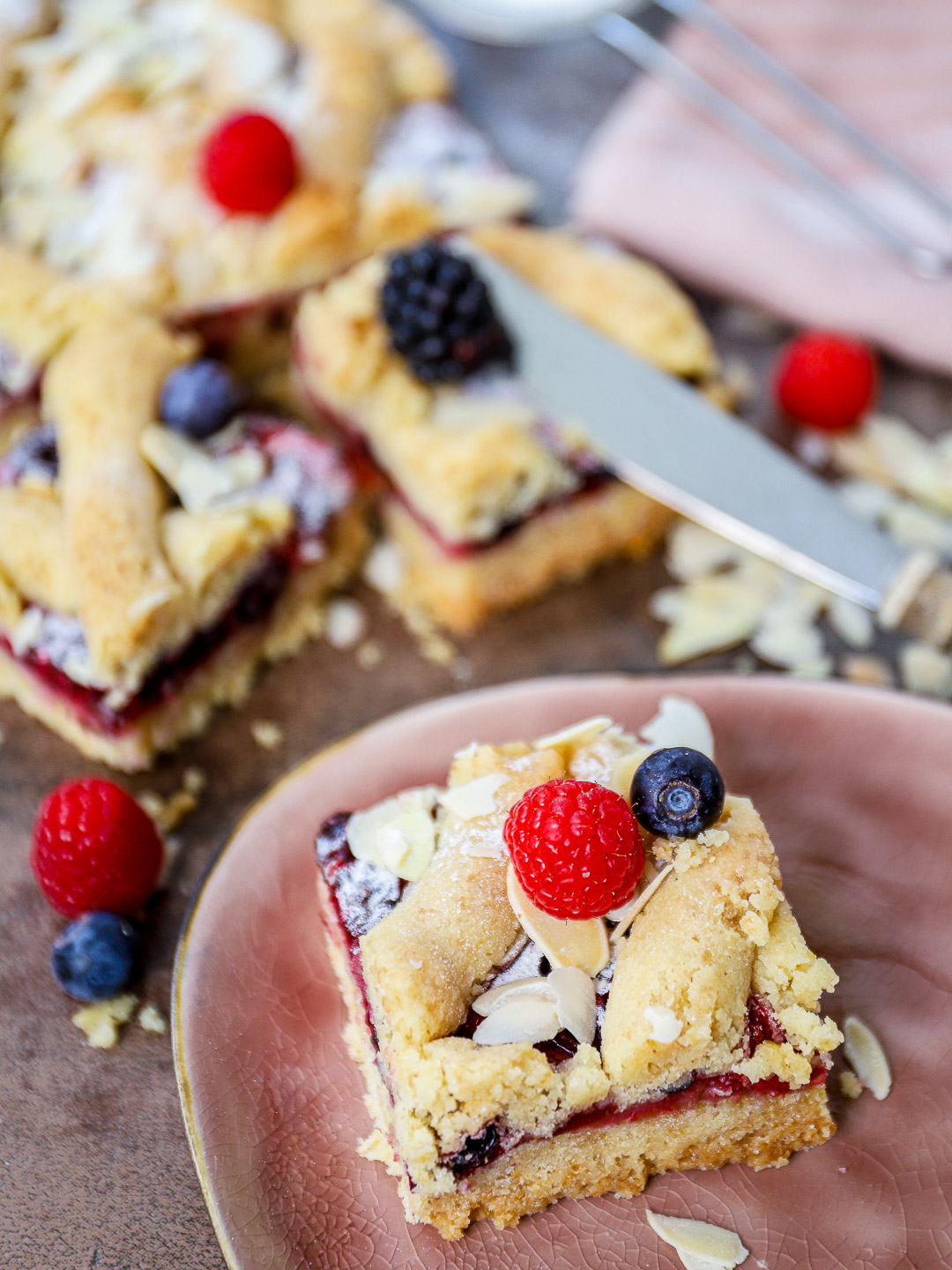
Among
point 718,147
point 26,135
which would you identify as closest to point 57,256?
point 26,135

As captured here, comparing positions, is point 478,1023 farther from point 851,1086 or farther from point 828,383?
point 828,383

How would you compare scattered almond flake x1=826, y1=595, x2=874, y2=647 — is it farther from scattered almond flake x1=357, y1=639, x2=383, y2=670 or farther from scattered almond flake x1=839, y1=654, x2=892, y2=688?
scattered almond flake x1=357, y1=639, x2=383, y2=670

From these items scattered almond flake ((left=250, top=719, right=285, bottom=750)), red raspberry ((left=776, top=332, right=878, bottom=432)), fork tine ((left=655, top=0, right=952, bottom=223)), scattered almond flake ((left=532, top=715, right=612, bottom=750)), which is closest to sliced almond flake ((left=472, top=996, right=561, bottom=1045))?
scattered almond flake ((left=532, top=715, right=612, bottom=750))

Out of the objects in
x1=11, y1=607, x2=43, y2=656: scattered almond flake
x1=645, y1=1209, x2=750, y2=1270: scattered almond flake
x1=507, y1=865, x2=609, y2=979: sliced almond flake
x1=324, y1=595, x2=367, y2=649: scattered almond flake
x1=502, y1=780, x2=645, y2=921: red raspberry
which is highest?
x1=11, y1=607, x2=43, y2=656: scattered almond flake

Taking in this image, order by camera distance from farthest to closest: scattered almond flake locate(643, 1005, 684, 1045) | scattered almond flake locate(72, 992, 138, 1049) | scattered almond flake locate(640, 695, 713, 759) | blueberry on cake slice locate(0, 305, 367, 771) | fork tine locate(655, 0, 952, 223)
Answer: fork tine locate(655, 0, 952, 223), blueberry on cake slice locate(0, 305, 367, 771), scattered almond flake locate(72, 992, 138, 1049), scattered almond flake locate(640, 695, 713, 759), scattered almond flake locate(643, 1005, 684, 1045)

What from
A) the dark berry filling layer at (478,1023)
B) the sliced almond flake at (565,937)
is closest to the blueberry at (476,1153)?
the dark berry filling layer at (478,1023)

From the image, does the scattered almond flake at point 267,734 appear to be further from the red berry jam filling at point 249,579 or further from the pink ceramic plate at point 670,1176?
the pink ceramic plate at point 670,1176

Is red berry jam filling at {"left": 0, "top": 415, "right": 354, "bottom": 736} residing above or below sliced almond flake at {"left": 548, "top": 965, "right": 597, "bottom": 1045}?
above
